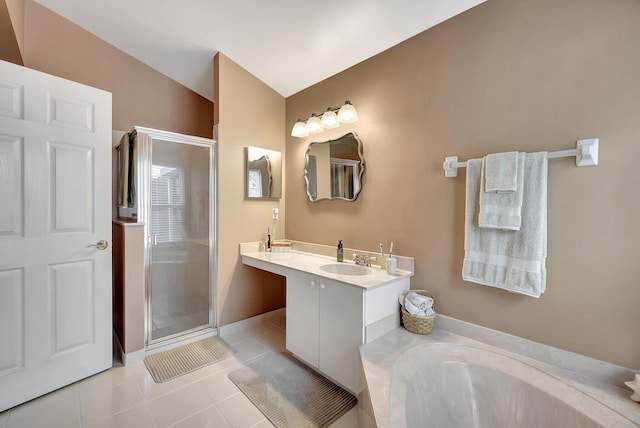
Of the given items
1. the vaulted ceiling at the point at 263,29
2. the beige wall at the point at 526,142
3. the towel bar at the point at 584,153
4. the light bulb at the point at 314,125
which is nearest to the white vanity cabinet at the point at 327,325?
the beige wall at the point at 526,142

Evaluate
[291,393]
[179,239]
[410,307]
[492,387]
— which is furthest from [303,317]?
[179,239]

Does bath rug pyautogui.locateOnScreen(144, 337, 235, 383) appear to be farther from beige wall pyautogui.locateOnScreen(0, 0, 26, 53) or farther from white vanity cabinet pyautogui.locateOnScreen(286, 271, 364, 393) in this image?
beige wall pyautogui.locateOnScreen(0, 0, 26, 53)

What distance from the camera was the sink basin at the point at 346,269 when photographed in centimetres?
211

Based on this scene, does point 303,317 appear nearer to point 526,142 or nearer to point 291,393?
point 291,393

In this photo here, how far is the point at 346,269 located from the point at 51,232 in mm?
2099

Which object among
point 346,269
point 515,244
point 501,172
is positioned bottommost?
point 346,269

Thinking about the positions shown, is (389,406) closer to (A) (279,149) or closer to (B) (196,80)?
(A) (279,149)

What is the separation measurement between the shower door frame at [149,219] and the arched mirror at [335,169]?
3.12 ft

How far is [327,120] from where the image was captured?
239 cm

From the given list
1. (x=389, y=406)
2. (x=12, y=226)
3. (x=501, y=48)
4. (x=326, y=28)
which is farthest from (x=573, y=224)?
(x=12, y=226)

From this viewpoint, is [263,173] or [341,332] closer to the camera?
[341,332]

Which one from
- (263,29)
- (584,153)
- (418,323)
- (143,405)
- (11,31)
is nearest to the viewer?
(584,153)

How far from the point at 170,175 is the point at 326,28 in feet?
5.86

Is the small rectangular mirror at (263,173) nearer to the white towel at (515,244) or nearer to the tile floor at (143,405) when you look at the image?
the tile floor at (143,405)
